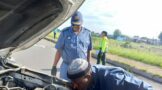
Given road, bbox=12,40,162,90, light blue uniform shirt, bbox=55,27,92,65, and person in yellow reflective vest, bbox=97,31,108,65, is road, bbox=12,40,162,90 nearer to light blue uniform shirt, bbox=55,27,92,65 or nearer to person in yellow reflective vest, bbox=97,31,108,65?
person in yellow reflective vest, bbox=97,31,108,65

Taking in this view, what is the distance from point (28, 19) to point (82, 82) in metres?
0.88

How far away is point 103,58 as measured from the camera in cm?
1895

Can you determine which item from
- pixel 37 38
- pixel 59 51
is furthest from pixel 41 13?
pixel 59 51

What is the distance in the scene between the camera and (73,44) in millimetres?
7324

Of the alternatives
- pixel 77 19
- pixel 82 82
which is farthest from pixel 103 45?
pixel 82 82

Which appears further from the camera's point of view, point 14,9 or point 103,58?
point 103,58

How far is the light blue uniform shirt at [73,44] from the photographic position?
7254mm

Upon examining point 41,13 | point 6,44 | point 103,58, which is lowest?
point 103,58

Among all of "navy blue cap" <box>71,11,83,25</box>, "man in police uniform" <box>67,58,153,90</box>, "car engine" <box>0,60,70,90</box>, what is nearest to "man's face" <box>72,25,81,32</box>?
"navy blue cap" <box>71,11,83,25</box>

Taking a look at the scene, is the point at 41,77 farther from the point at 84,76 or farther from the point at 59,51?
the point at 59,51

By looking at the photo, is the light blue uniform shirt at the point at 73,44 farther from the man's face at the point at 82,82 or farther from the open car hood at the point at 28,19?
the man's face at the point at 82,82

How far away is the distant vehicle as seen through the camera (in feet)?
14.2

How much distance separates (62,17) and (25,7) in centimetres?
41

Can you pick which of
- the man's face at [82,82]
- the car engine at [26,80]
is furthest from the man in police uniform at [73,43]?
the man's face at [82,82]
